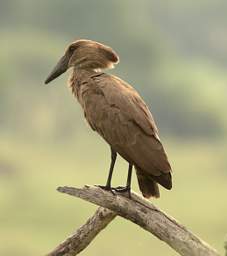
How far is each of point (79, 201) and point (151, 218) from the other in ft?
137

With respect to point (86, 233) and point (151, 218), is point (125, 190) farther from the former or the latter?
point (86, 233)

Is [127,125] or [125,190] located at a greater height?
[127,125]

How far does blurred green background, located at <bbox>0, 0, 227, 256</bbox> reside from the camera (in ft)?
161

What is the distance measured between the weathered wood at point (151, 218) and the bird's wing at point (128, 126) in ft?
1.48

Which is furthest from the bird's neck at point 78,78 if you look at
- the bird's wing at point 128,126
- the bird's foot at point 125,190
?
the bird's foot at point 125,190

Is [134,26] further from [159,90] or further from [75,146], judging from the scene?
[75,146]

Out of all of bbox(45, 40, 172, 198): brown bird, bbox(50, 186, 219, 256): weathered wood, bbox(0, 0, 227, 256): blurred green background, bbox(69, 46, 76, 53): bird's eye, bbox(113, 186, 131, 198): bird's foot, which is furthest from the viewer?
bbox(0, 0, 227, 256): blurred green background

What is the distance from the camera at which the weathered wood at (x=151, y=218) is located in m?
10.5

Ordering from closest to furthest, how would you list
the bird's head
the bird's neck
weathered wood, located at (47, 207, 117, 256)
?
weathered wood, located at (47, 207, 117, 256), the bird's neck, the bird's head

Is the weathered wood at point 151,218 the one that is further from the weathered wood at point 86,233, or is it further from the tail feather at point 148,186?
the weathered wood at point 86,233

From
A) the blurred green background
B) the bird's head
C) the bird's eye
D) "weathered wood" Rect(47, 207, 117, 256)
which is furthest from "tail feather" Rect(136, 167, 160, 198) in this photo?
the blurred green background

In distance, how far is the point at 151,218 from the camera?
10.6 metres

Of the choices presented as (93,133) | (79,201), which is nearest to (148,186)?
(79,201)

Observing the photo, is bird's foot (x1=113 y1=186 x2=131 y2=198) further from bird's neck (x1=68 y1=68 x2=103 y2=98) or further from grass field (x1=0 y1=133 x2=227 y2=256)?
grass field (x1=0 y1=133 x2=227 y2=256)
